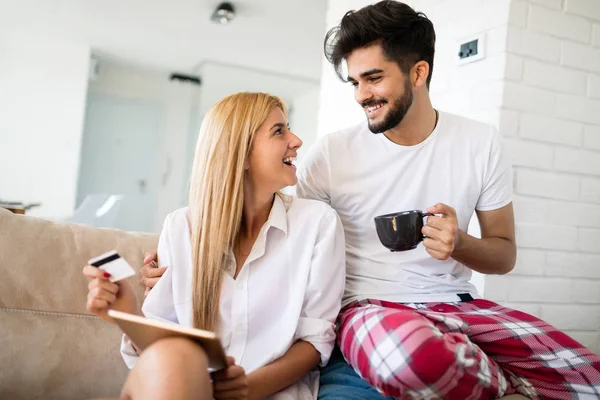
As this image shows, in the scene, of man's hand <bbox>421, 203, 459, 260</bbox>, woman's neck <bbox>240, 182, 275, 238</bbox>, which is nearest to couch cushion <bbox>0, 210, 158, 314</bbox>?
woman's neck <bbox>240, 182, 275, 238</bbox>

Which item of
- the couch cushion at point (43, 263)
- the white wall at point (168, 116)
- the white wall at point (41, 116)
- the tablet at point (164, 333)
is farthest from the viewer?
the white wall at point (168, 116)

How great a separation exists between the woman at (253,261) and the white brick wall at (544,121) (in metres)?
0.92

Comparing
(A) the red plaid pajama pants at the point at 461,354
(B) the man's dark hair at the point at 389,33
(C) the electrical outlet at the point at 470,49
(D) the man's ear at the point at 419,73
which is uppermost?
(C) the electrical outlet at the point at 470,49

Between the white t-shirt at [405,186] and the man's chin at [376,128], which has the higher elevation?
the man's chin at [376,128]

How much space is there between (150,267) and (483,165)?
982 millimetres

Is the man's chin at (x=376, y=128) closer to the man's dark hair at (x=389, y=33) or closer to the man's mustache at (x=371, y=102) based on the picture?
the man's mustache at (x=371, y=102)

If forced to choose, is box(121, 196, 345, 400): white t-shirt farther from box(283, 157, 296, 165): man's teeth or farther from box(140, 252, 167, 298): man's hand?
box(283, 157, 296, 165): man's teeth

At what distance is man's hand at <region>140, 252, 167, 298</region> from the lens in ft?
4.11

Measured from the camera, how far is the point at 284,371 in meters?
1.13

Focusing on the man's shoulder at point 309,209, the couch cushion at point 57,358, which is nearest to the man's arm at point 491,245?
the man's shoulder at point 309,209

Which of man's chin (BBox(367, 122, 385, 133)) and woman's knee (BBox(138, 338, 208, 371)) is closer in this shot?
woman's knee (BBox(138, 338, 208, 371))

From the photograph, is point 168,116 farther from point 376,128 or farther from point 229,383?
point 229,383

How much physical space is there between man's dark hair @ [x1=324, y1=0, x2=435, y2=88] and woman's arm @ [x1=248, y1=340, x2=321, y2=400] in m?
0.90

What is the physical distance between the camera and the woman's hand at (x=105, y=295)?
105 cm
